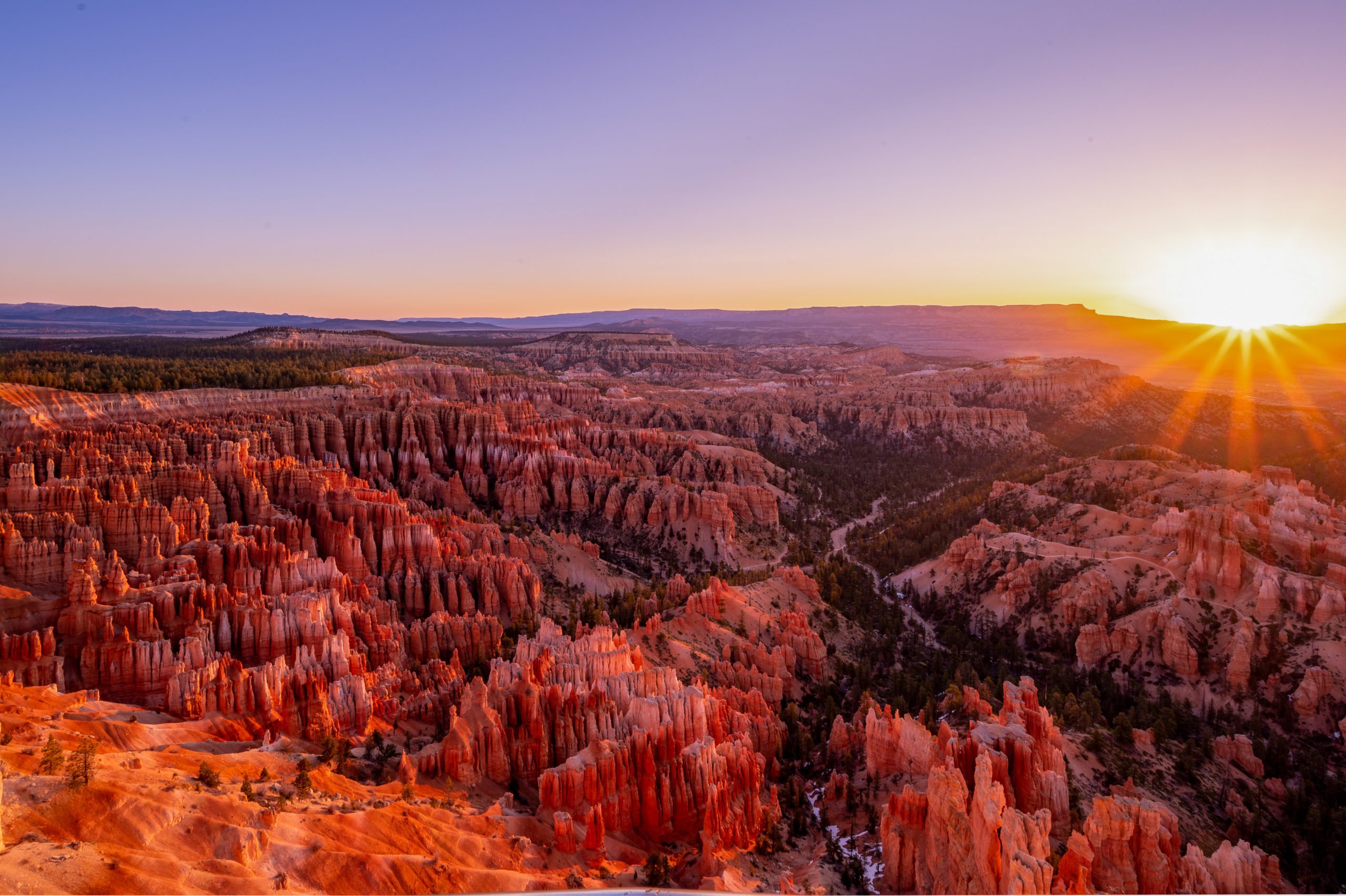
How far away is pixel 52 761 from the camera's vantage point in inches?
445

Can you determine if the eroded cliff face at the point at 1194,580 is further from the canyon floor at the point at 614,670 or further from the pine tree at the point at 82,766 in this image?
the pine tree at the point at 82,766

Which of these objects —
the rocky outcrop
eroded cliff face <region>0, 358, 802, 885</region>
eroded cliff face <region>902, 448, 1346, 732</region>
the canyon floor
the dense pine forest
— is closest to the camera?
the canyon floor

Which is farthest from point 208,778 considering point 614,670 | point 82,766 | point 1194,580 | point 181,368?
point 181,368

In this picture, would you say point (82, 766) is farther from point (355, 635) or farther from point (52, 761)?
point (355, 635)

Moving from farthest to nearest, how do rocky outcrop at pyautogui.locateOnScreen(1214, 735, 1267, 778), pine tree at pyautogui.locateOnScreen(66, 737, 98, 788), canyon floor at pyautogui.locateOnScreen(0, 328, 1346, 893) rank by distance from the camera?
rocky outcrop at pyautogui.locateOnScreen(1214, 735, 1267, 778), canyon floor at pyautogui.locateOnScreen(0, 328, 1346, 893), pine tree at pyautogui.locateOnScreen(66, 737, 98, 788)

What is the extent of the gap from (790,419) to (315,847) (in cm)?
9064

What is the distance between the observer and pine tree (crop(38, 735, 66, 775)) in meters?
11.3

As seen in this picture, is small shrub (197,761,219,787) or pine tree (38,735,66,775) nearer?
pine tree (38,735,66,775)

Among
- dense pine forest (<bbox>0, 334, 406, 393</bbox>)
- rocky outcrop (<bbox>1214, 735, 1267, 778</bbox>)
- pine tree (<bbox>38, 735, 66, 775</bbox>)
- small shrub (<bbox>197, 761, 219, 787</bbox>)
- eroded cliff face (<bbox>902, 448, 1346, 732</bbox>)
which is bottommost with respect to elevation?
rocky outcrop (<bbox>1214, 735, 1267, 778</bbox>)

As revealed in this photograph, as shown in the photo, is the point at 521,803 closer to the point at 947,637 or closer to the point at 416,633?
the point at 416,633

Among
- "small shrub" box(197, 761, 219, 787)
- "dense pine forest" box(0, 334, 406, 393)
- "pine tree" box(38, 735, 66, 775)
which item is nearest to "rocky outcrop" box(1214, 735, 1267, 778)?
"small shrub" box(197, 761, 219, 787)

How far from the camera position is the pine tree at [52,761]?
1126cm

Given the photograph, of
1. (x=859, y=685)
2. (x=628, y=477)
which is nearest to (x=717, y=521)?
(x=628, y=477)

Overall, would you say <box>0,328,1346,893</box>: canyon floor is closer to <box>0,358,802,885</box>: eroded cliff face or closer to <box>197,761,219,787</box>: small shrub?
<box>0,358,802,885</box>: eroded cliff face
